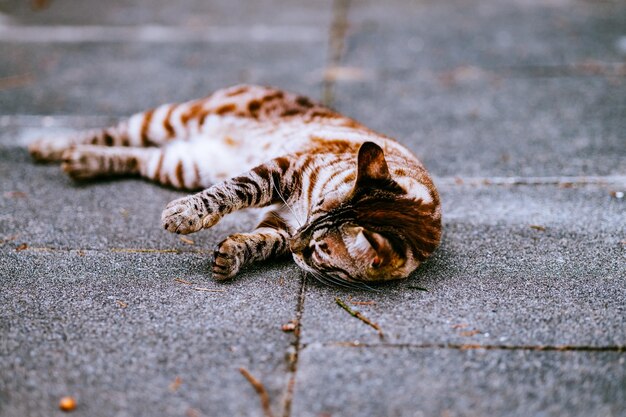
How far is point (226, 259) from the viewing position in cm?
298

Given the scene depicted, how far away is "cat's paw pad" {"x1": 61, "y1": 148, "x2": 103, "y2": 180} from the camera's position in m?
4.12

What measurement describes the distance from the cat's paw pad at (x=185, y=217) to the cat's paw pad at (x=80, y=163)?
4.29 feet

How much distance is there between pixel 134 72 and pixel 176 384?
14.8 feet

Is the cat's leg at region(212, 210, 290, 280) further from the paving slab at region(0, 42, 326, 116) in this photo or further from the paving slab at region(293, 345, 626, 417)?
the paving slab at region(0, 42, 326, 116)

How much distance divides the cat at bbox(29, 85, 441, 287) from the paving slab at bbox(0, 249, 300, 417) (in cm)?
23

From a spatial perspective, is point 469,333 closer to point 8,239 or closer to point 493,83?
point 8,239

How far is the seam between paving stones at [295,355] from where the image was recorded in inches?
89.4

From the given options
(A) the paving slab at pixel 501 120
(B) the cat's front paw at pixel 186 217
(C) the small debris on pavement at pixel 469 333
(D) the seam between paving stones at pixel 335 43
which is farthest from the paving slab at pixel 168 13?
(C) the small debris on pavement at pixel 469 333

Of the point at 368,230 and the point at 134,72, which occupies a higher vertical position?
the point at 368,230

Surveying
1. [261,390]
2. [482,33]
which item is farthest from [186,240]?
[482,33]

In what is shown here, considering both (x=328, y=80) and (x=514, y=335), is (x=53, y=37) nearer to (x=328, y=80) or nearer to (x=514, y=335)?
(x=328, y=80)

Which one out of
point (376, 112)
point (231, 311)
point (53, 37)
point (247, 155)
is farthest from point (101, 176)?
point (53, 37)

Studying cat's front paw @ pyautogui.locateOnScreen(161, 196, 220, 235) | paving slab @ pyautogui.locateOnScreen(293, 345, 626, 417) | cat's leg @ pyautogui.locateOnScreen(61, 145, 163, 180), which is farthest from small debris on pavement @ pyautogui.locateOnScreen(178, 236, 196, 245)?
paving slab @ pyautogui.locateOnScreen(293, 345, 626, 417)

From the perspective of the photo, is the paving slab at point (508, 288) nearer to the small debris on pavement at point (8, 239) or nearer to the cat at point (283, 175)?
the cat at point (283, 175)
